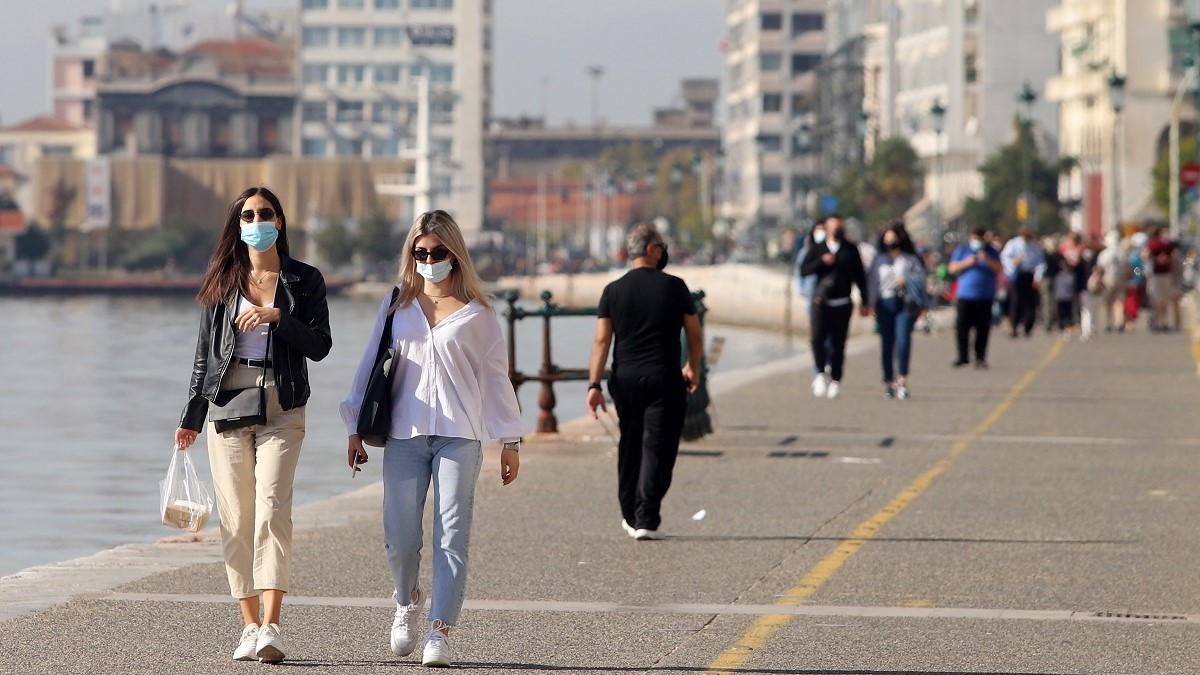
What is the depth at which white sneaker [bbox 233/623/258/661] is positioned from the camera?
828 cm

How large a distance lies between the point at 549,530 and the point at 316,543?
1.34 metres

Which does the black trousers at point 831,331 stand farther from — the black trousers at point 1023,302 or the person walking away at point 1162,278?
the person walking away at point 1162,278

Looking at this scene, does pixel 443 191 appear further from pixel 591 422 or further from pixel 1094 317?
pixel 591 422

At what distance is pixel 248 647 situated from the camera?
27.2 feet

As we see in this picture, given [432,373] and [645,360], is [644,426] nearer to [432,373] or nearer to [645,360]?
[645,360]

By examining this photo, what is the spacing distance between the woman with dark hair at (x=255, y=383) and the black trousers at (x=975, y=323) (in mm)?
21230

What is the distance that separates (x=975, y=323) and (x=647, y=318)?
17292 millimetres

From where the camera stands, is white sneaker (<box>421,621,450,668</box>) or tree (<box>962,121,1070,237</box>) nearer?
white sneaker (<box>421,621,450,668</box>)

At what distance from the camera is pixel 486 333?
855cm

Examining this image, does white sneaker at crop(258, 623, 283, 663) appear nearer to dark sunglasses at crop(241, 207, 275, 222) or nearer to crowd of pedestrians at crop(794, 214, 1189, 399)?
dark sunglasses at crop(241, 207, 275, 222)

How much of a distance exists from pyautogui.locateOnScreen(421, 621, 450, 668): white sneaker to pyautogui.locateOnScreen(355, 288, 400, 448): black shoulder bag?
0.69 m

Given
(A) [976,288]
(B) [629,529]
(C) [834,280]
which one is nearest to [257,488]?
(B) [629,529]

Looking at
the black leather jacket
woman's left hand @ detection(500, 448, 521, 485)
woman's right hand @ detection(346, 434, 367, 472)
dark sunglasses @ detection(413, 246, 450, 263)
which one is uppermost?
dark sunglasses @ detection(413, 246, 450, 263)

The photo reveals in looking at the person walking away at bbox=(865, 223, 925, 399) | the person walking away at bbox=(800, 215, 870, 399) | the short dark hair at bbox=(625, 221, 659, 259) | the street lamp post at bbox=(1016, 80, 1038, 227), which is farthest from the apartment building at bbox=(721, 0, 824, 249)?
the short dark hair at bbox=(625, 221, 659, 259)
